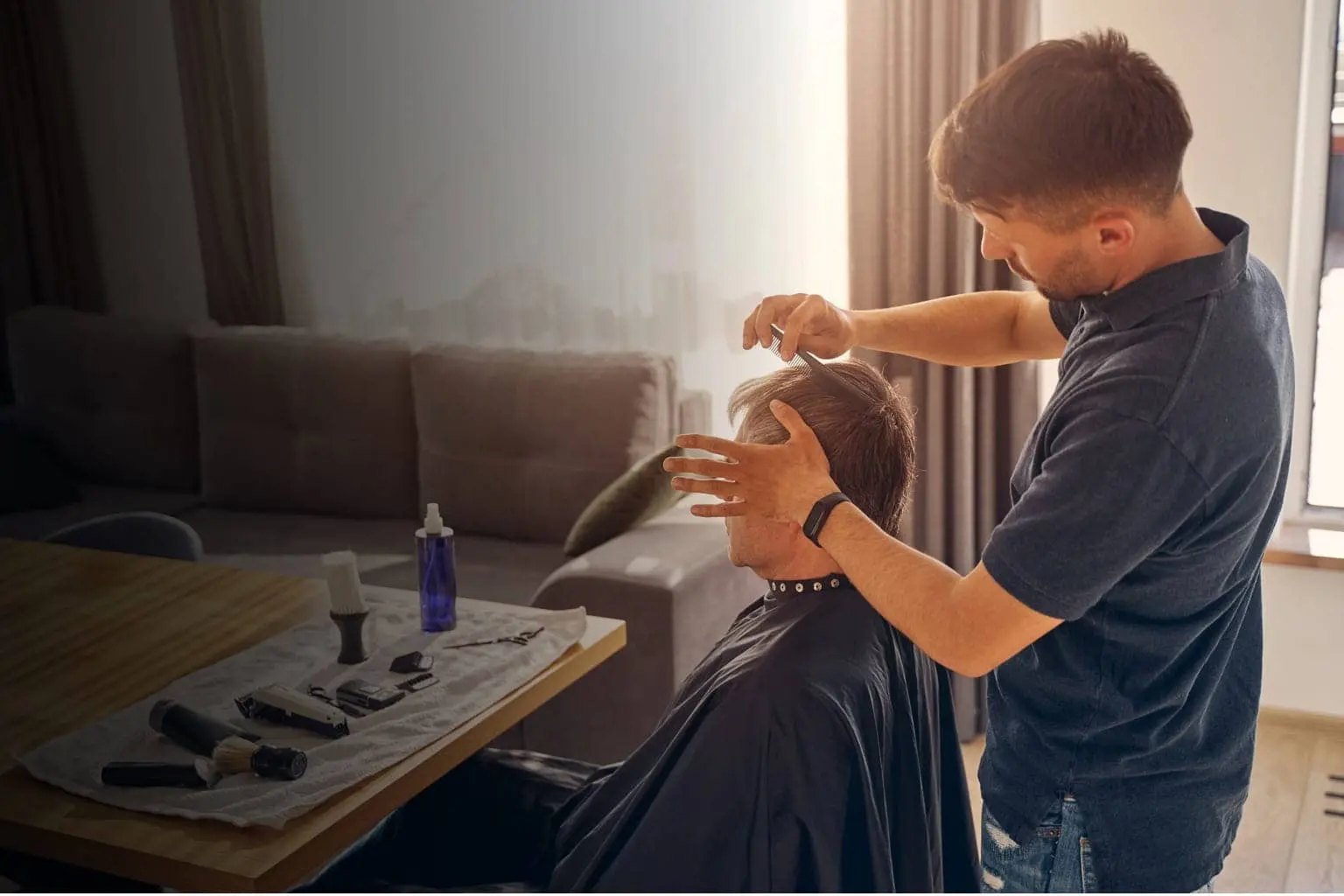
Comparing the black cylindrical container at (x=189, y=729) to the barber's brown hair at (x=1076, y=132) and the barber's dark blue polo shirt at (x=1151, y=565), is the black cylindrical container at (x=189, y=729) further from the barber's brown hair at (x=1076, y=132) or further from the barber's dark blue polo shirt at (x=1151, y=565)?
the barber's brown hair at (x=1076, y=132)

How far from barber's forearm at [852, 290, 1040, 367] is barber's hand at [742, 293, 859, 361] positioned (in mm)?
146

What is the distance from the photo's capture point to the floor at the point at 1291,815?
231 centimetres

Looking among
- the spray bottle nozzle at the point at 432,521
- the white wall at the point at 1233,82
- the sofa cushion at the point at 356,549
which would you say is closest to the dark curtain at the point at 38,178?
the sofa cushion at the point at 356,549

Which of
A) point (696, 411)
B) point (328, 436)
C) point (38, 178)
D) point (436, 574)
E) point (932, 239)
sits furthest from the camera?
point (932, 239)

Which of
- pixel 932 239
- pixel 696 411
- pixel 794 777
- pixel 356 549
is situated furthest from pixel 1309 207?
pixel 356 549

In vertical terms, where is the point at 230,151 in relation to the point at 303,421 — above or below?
above

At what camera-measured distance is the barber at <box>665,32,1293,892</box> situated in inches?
43.4

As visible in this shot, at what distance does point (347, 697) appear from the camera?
56.2 inches

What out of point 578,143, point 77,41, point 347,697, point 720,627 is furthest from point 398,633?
point 720,627

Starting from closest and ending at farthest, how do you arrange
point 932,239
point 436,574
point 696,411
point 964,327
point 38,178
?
point 38,178 < point 436,574 < point 964,327 < point 696,411 < point 932,239

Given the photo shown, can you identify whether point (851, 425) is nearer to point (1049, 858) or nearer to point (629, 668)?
point (1049, 858)

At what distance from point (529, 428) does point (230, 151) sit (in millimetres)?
612

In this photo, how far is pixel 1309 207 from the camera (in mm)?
2697

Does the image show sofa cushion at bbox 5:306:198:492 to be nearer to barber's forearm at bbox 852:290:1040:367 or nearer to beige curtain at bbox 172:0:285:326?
beige curtain at bbox 172:0:285:326
